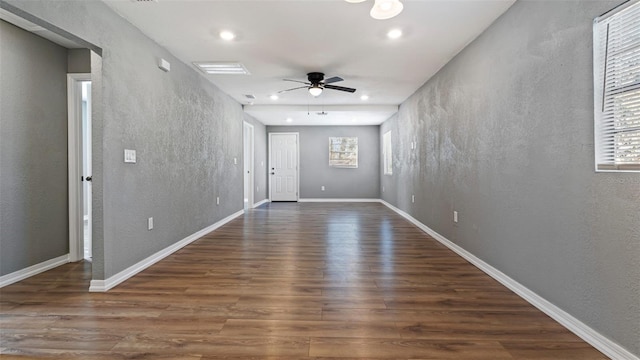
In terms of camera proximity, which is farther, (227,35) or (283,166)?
(283,166)

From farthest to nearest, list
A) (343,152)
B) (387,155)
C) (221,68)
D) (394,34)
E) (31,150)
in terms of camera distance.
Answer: (343,152) < (387,155) < (221,68) < (394,34) < (31,150)

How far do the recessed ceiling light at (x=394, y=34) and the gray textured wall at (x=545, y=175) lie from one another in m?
0.81

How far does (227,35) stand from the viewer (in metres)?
3.00

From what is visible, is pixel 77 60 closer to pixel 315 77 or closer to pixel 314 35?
pixel 314 35

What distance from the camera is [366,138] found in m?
8.95

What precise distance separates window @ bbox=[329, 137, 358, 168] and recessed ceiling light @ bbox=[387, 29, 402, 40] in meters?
5.91

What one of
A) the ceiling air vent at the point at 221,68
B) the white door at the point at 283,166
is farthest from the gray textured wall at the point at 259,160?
the ceiling air vent at the point at 221,68

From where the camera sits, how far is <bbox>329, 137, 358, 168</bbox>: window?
29.4 ft

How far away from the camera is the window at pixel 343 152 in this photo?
8.97 metres

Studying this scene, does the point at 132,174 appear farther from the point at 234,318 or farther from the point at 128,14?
the point at 234,318

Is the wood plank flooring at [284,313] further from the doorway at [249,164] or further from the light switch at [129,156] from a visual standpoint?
the doorway at [249,164]

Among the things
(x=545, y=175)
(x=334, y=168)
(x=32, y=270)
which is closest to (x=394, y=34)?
(x=545, y=175)

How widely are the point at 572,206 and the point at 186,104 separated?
407 centimetres

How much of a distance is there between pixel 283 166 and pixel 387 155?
3136 mm
